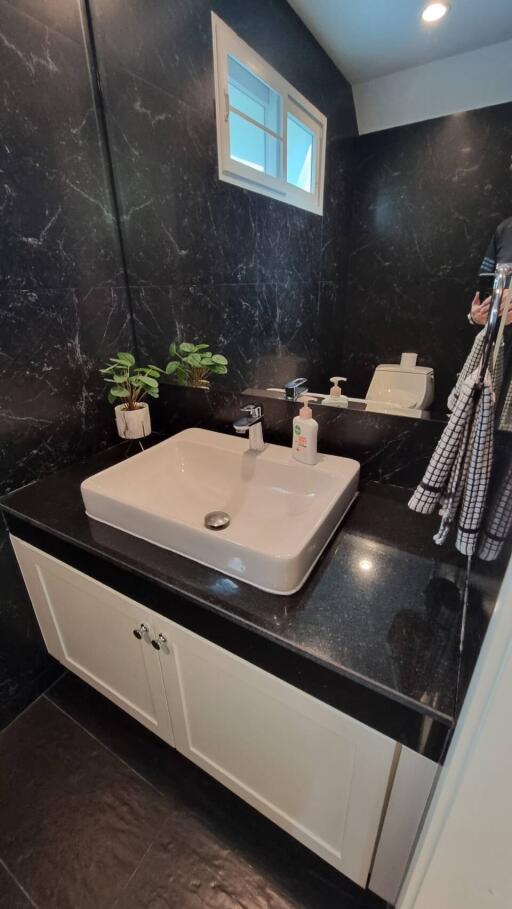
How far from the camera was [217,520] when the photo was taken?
0.95m

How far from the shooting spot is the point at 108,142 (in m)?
1.14

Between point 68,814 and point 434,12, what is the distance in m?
2.13

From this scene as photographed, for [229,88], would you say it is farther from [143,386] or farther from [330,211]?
[143,386]

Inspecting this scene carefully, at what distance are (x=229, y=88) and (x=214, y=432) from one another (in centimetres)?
100

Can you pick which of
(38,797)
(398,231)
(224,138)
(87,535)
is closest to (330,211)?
(398,231)

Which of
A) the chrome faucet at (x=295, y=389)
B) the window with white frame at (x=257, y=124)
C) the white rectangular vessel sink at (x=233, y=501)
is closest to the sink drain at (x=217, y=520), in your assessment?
the white rectangular vessel sink at (x=233, y=501)

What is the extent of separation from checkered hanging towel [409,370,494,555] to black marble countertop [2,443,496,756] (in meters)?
0.12

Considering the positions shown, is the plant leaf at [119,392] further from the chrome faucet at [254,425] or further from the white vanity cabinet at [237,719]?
the white vanity cabinet at [237,719]

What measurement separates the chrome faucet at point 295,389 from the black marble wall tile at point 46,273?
64cm

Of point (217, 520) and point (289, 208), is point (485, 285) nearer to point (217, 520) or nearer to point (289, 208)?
point (289, 208)

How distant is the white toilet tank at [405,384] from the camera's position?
0.93 meters

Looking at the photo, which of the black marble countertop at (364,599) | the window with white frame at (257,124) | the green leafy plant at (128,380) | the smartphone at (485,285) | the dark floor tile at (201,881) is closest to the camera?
the black marble countertop at (364,599)

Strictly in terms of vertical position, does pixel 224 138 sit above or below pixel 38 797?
above

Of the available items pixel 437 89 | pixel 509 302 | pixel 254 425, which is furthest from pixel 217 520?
pixel 437 89
